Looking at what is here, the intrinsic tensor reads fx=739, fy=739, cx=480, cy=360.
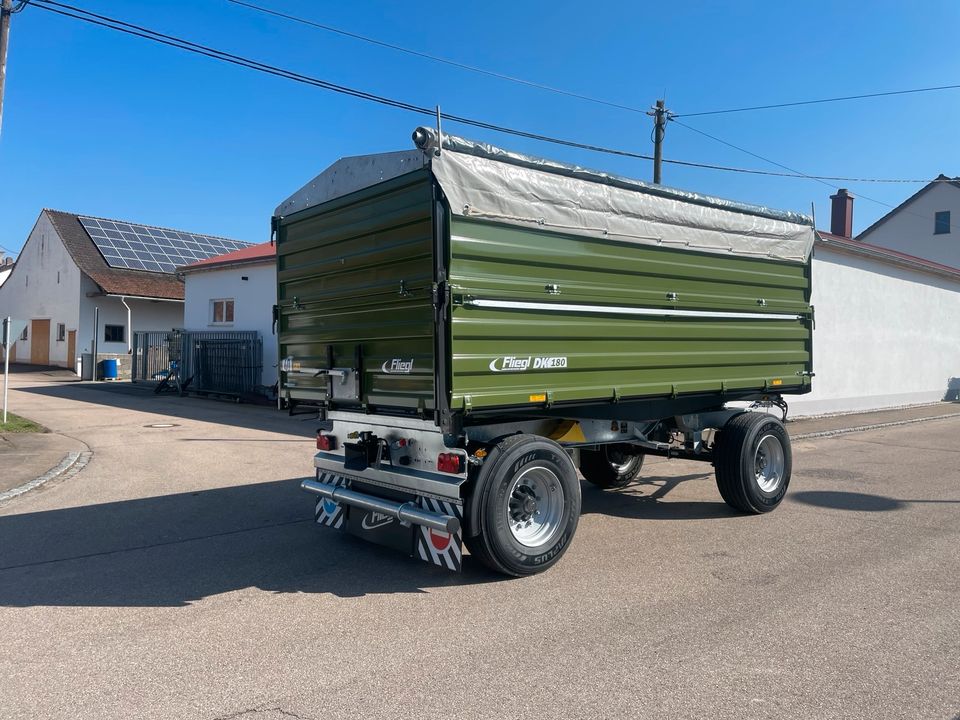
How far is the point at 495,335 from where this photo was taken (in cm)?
549

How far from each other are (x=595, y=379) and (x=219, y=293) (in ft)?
64.6

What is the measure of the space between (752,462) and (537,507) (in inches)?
115

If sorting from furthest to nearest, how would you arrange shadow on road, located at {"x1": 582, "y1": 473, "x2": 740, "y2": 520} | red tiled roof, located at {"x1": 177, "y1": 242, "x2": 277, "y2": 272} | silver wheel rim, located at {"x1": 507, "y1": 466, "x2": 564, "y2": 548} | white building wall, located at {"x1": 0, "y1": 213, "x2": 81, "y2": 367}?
white building wall, located at {"x1": 0, "y1": 213, "x2": 81, "y2": 367} → red tiled roof, located at {"x1": 177, "y1": 242, "x2": 277, "y2": 272} → shadow on road, located at {"x1": 582, "y1": 473, "x2": 740, "y2": 520} → silver wheel rim, located at {"x1": 507, "y1": 466, "x2": 564, "y2": 548}

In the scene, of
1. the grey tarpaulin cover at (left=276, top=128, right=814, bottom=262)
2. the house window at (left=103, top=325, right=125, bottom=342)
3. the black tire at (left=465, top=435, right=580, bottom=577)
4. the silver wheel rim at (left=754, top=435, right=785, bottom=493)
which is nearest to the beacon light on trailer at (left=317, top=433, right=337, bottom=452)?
the black tire at (left=465, top=435, right=580, bottom=577)

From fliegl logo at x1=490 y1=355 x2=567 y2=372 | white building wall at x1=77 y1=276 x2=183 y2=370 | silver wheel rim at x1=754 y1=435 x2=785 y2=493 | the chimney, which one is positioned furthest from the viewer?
white building wall at x1=77 y1=276 x2=183 y2=370

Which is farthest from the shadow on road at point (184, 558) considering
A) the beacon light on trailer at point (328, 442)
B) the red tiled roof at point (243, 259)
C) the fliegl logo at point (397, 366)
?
the red tiled roof at point (243, 259)

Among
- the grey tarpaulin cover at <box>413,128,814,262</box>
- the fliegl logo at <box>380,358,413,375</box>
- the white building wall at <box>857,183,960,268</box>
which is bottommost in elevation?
the fliegl logo at <box>380,358,413,375</box>

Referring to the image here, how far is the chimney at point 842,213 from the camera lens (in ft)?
94.5

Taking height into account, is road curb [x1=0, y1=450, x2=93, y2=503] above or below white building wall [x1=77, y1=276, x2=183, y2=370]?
below

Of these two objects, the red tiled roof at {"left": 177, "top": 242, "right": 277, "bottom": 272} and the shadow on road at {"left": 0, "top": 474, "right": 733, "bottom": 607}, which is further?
the red tiled roof at {"left": 177, "top": 242, "right": 277, "bottom": 272}

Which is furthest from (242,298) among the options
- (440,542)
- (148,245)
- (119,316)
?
(440,542)

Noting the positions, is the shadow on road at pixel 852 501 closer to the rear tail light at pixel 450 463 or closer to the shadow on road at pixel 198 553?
the shadow on road at pixel 198 553

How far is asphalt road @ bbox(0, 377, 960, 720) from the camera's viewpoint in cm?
369

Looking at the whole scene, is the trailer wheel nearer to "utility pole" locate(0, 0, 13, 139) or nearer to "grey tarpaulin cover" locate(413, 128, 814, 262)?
"grey tarpaulin cover" locate(413, 128, 814, 262)
